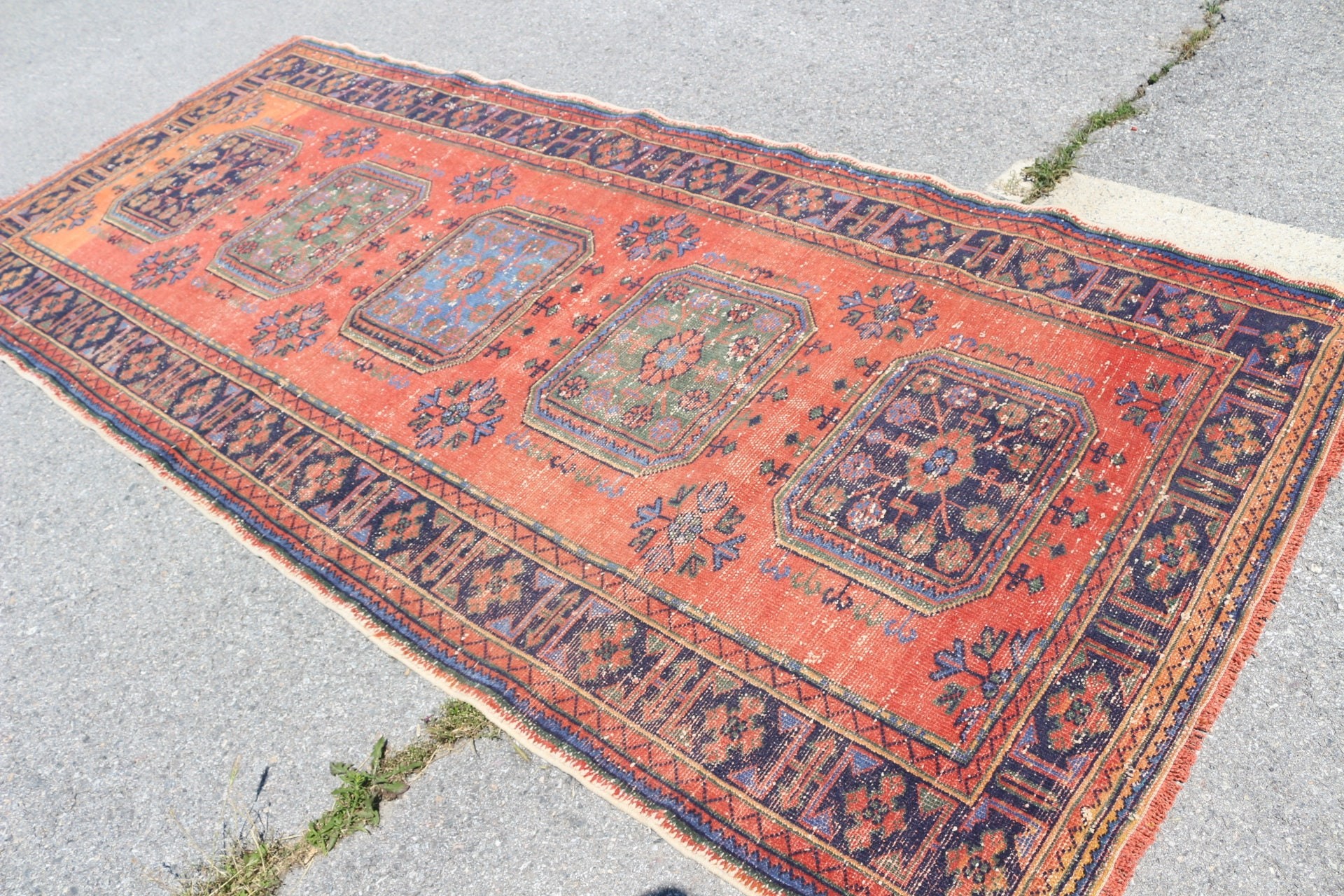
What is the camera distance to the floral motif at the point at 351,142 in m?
5.62

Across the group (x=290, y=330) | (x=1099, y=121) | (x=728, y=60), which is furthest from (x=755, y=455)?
(x=728, y=60)

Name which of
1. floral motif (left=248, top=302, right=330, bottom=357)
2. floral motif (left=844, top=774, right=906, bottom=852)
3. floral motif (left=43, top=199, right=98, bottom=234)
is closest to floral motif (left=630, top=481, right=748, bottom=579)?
floral motif (left=844, top=774, right=906, bottom=852)

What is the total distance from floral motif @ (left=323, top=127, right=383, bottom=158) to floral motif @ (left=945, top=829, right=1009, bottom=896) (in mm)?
4847

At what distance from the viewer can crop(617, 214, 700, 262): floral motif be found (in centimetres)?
446

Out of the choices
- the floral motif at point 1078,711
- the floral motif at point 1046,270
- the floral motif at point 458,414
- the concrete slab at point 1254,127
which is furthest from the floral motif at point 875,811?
the concrete slab at point 1254,127

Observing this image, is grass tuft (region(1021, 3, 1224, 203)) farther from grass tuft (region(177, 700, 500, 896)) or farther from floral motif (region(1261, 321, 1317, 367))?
grass tuft (region(177, 700, 500, 896))

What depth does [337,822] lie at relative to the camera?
2811mm

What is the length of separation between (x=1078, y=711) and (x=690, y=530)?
1.35 metres

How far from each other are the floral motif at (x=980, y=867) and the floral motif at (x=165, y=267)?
4580mm

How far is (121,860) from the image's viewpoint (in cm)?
285

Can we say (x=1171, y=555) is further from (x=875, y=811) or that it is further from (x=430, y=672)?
(x=430, y=672)

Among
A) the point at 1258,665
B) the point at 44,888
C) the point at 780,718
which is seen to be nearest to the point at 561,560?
the point at 780,718

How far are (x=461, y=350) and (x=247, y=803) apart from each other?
2047 mm

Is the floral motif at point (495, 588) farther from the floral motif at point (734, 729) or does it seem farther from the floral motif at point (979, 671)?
the floral motif at point (979, 671)
